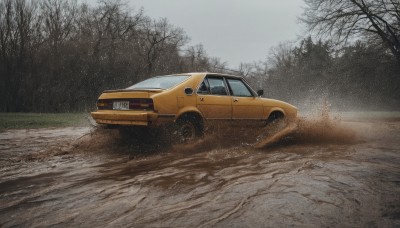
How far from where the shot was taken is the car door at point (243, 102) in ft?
21.5

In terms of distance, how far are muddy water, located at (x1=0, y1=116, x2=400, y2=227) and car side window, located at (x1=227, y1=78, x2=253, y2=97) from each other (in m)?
1.08

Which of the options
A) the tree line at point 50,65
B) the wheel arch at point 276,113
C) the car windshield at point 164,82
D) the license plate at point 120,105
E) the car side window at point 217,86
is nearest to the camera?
the license plate at point 120,105

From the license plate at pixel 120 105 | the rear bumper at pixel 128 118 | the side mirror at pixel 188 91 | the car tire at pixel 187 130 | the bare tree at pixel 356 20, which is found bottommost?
the car tire at pixel 187 130

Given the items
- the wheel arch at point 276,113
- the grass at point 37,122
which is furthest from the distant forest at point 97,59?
the wheel arch at point 276,113

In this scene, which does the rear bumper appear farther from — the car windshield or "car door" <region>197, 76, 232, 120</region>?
"car door" <region>197, 76, 232, 120</region>

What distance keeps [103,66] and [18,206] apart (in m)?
21.5

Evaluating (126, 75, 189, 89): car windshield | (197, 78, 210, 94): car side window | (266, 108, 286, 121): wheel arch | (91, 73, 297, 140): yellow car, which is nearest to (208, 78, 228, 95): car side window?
(91, 73, 297, 140): yellow car

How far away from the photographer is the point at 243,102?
668 centimetres

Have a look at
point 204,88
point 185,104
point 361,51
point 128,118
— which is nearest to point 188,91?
point 185,104

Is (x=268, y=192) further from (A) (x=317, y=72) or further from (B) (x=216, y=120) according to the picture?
(A) (x=317, y=72)

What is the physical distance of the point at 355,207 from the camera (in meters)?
2.71

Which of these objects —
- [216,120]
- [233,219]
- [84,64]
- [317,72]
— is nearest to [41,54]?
[84,64]

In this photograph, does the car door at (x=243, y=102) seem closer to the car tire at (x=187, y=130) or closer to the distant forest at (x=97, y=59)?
the car tire at (x=187, y=130)

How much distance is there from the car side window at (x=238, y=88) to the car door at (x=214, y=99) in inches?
8.7
